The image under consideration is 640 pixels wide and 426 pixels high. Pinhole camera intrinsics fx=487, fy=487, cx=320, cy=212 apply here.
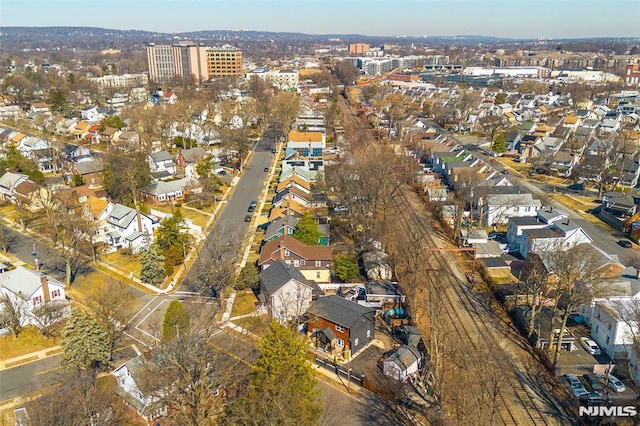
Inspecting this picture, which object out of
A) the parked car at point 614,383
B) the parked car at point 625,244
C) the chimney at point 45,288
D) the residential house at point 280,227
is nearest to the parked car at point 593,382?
the parked car at point 614,383

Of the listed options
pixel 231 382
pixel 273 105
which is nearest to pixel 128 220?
pixel 231 382

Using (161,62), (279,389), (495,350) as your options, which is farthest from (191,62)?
(279,389)

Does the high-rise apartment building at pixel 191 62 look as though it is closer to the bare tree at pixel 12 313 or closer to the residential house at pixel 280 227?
the residential house at pixel 280 227

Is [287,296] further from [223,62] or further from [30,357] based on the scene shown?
[223,62]

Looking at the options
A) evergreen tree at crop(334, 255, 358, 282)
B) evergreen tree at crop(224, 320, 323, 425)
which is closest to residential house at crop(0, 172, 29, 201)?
evergreen tree at crop(334, 255, 358, 282)

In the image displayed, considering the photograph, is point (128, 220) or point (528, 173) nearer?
point (128, 220)

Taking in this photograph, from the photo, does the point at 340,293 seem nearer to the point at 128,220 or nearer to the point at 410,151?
the point at 128,220

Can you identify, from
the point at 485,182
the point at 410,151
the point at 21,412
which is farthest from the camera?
the point at 410,151
